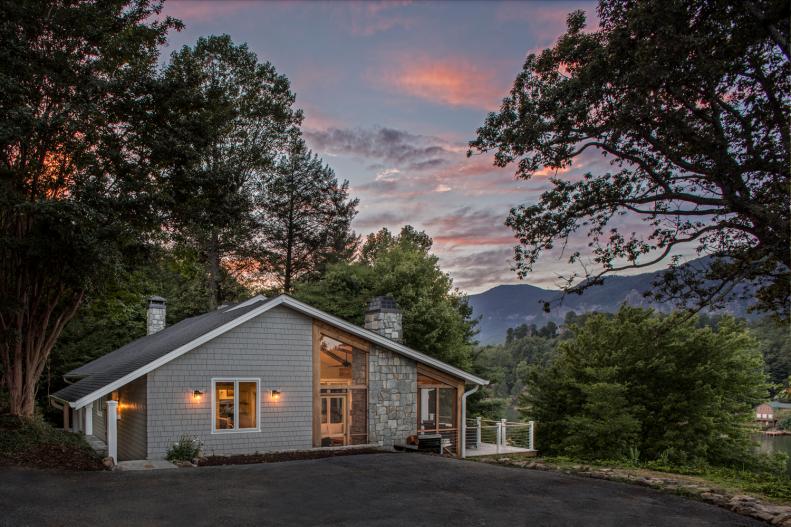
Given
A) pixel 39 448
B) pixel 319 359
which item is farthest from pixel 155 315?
pixel 39 448

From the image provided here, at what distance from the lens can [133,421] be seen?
13.0 m

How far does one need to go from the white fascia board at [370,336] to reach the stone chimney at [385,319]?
43 cm

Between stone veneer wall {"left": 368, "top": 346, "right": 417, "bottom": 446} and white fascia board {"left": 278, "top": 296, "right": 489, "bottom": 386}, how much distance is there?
30 centimetres

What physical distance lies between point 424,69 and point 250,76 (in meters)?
10.8

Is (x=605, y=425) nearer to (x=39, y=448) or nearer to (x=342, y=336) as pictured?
(x=342, y=336)

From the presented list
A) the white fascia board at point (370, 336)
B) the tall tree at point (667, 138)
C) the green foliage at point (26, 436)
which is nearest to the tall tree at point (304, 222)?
the white fascia board at point (370, 336)

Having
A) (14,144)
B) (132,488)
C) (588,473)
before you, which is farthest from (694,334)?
(14,144)

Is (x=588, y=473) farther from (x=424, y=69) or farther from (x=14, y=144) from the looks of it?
(x=14, y=144)

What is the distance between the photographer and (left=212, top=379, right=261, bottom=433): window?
41.4ft

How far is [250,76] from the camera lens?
Answer: 22.9m

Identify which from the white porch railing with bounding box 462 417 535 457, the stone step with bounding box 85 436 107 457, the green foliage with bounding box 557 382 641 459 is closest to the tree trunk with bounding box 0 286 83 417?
the stone step with bounding box 85 436 107 457

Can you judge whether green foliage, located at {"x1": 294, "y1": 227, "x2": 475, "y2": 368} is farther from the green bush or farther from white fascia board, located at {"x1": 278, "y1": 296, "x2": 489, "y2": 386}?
the green bush

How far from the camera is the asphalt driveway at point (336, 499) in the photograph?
6.67 meters

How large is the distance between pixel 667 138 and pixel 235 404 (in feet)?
32.9
